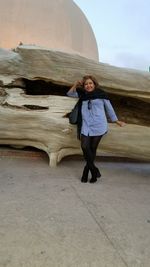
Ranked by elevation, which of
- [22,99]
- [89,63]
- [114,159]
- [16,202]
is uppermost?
[89,63]

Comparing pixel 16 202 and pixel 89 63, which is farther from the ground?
pixel 89 63

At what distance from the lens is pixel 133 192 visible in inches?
147

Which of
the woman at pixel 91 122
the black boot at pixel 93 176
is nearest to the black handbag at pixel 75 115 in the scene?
the woman at pixel 91 122

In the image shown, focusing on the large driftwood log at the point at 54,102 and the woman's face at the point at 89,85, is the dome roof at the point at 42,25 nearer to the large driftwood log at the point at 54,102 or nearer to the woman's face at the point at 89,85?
the large driftwood log at the point at 54,102

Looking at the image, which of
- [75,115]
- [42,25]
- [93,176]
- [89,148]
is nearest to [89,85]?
[75,115]

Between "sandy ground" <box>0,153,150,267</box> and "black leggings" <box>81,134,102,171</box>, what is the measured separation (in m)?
0.27

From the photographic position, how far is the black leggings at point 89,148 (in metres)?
4.00

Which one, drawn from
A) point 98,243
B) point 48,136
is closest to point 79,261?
point 98,243

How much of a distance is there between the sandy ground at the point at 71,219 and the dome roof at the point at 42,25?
11.0 meters

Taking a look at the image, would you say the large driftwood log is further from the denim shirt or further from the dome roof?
the dome roof

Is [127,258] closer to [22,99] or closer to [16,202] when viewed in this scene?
[16,202]

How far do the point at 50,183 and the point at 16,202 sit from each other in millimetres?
844

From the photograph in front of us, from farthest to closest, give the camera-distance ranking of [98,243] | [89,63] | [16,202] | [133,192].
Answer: [89,63]
[133,192]
[16,202]
[98,243]

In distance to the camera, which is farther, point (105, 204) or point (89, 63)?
point (89, 63)
